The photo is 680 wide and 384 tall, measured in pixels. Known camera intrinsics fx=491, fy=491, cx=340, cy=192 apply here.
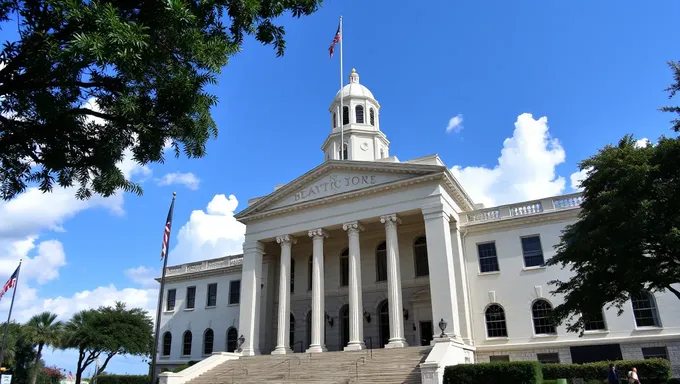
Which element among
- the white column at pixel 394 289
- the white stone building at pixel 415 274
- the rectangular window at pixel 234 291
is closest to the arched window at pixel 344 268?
the white stone building at pixel 415 274

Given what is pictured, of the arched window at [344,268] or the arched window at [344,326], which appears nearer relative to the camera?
the arched window at [344,326]

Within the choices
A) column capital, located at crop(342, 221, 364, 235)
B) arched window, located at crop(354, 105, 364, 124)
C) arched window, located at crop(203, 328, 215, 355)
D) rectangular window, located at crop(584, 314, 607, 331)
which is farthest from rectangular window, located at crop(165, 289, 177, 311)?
rectangular window, located at crop(584, 314, 607, 331)

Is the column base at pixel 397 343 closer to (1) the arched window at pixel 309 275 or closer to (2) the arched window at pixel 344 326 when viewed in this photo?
(2) the arched window at pixel 344 326

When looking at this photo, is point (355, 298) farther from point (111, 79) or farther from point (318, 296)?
point (111, 79)

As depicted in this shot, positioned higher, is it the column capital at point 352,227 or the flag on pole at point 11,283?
the column capital at point 352,227

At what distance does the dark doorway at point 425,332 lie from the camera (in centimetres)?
2958

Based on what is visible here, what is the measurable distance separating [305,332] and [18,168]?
85.6ft

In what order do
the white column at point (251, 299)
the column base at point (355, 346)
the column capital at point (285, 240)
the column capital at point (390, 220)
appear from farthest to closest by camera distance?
the column capital at point (285, 240) < the white column at point (251, 299) < the column capital at point (390, 220) < the column base at point (355, 346)

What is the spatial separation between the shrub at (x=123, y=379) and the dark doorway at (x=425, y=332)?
2298 centimetres

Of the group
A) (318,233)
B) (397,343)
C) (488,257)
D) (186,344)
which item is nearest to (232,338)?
(186,344)

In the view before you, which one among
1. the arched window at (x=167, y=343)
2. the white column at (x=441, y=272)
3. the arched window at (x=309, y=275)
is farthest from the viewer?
the arched window at (x=167, y=343)

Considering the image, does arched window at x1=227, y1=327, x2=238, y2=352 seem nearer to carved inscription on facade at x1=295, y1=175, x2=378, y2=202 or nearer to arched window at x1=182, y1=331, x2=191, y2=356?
arched window at x1=182, y1=331, x2=191, y2=356

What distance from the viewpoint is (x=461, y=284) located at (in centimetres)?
2792

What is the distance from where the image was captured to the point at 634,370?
19984 mm
